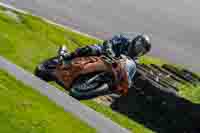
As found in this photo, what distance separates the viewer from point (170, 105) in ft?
53.9

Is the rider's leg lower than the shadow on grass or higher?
higher

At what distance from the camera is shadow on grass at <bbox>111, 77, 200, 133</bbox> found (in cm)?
1599

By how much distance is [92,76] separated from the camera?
1606 centimetres

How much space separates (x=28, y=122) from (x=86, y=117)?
255cm

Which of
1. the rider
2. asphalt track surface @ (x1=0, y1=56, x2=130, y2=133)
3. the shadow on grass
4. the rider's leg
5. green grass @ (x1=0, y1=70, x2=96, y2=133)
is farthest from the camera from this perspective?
the shadow on grass

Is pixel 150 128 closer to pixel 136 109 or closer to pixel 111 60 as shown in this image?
pixel 136 109

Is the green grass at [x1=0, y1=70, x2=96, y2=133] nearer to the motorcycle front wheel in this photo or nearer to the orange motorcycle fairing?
the motorcycle front wheel

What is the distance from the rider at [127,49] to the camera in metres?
15.8

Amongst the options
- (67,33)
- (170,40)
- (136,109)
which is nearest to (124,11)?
(170,40)

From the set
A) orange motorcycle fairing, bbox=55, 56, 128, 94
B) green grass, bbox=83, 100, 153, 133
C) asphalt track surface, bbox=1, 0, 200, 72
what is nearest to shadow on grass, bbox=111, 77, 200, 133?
green grass, bbox=83, 100, 153, 133

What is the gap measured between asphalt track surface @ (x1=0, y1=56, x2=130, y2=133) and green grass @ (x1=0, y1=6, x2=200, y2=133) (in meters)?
0.50

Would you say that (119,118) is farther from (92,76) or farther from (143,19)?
(143,19)

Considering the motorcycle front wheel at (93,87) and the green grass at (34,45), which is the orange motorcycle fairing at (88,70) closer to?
the motorcycle front wheel at (93,87)

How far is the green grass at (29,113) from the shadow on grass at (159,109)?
303 centimetres
